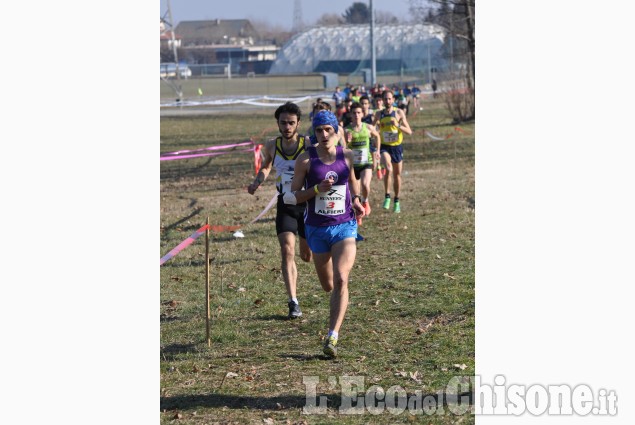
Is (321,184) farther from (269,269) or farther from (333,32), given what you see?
(333,32)

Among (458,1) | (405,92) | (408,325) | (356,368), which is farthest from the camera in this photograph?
(405,92)

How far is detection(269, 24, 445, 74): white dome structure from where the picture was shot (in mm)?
111250

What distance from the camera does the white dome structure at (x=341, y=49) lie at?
111 metres

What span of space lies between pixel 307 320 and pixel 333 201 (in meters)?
1.66

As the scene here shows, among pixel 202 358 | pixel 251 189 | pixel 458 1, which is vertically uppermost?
pixel 458 1

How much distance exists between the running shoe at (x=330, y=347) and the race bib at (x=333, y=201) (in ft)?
3.19

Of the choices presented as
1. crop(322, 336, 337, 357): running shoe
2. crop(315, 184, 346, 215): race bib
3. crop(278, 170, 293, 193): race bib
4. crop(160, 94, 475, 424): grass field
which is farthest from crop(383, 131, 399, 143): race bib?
crop(322, 336, 337, 357): running shoe

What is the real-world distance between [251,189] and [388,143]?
22.5 ft

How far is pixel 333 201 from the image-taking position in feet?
25.1

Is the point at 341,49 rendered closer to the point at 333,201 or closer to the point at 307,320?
the point at 307,320

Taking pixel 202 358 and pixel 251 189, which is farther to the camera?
pixel 251 189

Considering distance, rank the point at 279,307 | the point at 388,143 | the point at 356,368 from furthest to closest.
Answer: the point at 388,143 < the point at 279,307 < the point at 356,368

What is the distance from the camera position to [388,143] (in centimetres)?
1561

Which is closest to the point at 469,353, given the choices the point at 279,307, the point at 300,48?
the point at 279,307
